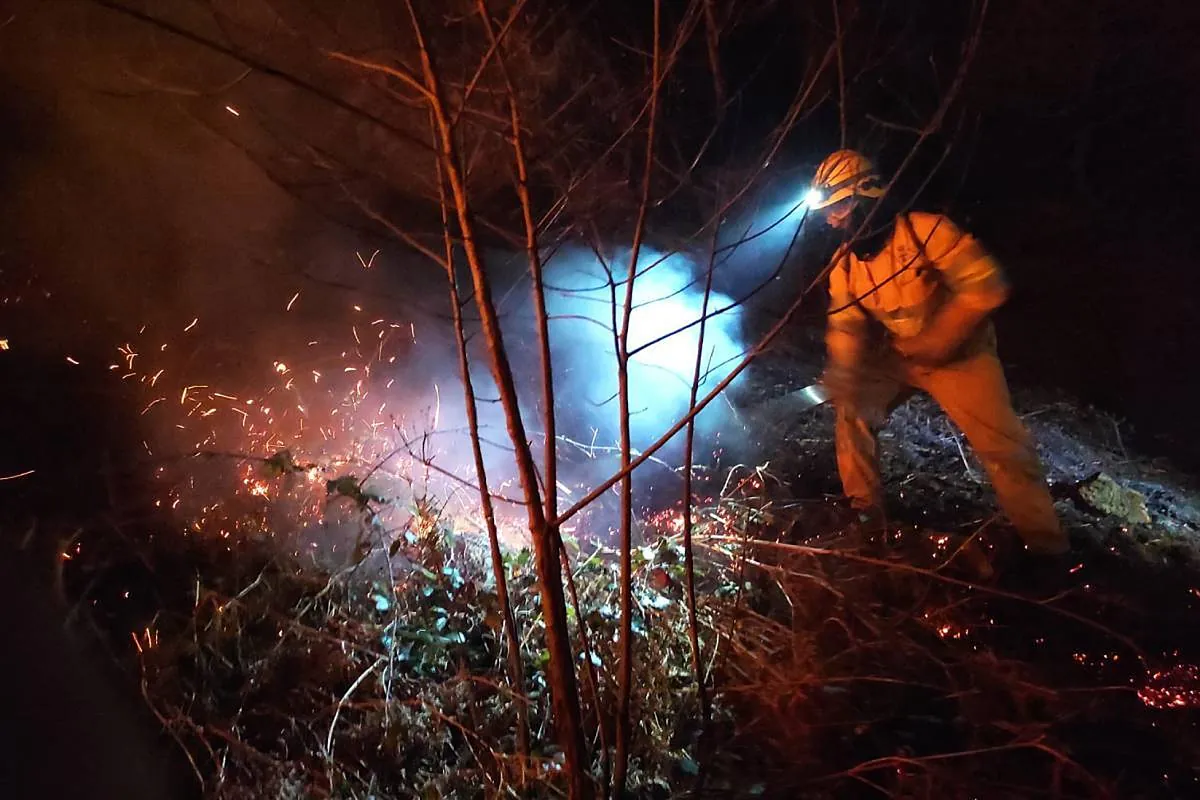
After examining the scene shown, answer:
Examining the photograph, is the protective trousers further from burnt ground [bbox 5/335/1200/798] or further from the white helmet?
the white helmet

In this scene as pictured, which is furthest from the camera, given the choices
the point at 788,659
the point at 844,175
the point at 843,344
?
the point at 843,344

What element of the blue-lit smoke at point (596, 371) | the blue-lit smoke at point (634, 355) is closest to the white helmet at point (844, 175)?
the blue-lit smoke at point (596, 371)

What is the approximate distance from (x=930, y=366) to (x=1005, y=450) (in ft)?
2.08

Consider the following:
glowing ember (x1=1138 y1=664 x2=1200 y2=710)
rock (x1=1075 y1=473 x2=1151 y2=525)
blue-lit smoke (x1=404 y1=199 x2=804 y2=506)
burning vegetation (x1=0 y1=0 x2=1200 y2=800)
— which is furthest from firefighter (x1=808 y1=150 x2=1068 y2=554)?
rock (x1=1075 y1=473 x2=1151 y2=525)

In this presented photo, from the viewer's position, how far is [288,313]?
19.0ft

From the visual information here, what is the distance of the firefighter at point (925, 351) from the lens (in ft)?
13.0

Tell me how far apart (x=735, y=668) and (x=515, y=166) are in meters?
2.48

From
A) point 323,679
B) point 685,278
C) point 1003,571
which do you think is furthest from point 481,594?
point 685,278

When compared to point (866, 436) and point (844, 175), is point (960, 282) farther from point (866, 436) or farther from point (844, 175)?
point (866, 436)

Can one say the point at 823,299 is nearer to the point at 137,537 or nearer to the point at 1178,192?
the point at 1178,192

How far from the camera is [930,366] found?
436 centimetres

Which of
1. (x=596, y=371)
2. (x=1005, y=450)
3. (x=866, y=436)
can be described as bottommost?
(x=1005, y=450)

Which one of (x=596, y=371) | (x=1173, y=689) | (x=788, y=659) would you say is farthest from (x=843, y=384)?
(x=596, y=371)

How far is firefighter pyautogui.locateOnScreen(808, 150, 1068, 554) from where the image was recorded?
396 centimetres
